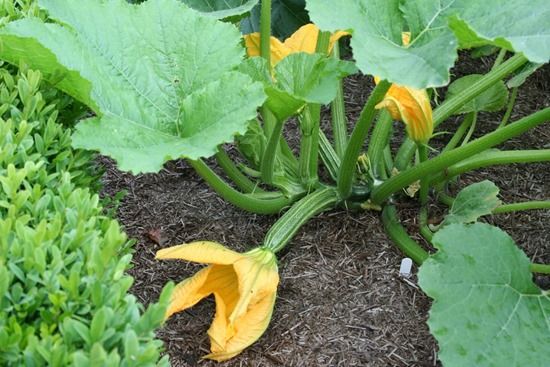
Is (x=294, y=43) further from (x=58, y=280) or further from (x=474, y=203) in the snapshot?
(x=58, y=280)

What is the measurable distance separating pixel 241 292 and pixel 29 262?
857 mm

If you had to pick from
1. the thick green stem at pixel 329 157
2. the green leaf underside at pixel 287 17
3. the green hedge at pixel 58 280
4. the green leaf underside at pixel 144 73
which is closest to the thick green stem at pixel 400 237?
the thick green stem at pixel 329 157

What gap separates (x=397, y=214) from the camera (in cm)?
304

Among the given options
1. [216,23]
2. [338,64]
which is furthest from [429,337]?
[216,23]

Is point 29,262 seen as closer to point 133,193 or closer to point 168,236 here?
point 168,236

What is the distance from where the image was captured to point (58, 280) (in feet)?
5.22

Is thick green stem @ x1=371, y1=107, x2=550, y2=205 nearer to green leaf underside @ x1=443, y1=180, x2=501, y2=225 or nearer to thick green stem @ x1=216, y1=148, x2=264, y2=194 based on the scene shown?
green leaf underside @ x1=443, y1=180, x2=501, y2=225

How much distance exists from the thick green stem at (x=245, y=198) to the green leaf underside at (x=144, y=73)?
0.27 meters

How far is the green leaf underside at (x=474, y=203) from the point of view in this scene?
2.69 meters

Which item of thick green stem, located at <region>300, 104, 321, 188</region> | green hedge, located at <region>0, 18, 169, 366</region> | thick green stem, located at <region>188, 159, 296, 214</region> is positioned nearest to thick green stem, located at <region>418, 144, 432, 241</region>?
thick green stem, located at <region>300, 104, 321, 188</region>

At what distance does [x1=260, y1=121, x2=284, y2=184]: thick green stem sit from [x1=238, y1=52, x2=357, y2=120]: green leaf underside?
15 centimetres

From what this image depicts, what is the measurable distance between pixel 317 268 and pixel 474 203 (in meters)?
0.56

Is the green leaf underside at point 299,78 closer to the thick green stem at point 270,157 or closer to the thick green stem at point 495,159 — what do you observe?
the thick green stem at point 270,157

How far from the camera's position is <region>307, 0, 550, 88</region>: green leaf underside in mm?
2039
